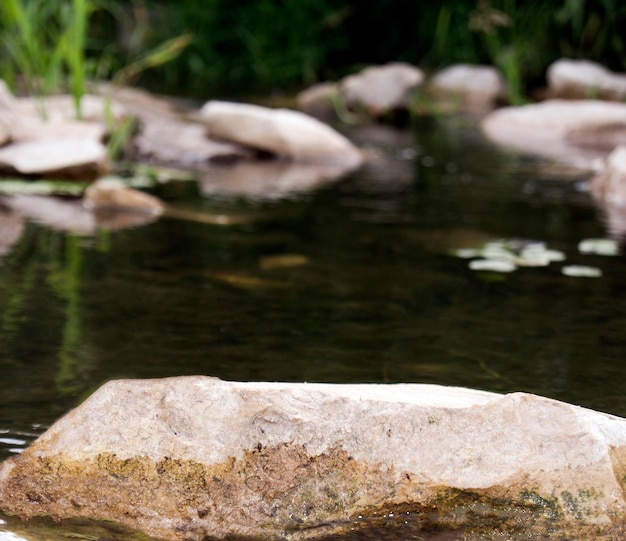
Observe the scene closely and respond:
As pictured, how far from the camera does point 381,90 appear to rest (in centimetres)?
822

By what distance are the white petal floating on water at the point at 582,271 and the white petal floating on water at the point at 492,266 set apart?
158 millimetres

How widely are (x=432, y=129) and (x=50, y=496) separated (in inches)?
240

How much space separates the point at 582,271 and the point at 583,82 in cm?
566

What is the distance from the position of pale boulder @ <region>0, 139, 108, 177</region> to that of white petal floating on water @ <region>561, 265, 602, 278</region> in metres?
2.09

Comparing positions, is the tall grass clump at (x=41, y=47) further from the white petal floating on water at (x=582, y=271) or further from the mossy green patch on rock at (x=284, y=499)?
the mossy green patch on rock at (x=284, y=499)

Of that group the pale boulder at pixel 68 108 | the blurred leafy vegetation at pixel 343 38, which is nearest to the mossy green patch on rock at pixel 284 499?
the pale boulder at pixel 68 108

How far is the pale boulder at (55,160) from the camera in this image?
4422 millimetres

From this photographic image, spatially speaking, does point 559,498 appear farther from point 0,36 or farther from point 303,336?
point 0,36

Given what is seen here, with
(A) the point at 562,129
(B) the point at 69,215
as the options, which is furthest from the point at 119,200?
(A) the point at 562,129

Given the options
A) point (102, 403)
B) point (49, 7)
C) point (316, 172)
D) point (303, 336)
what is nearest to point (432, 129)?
point (316, 172)

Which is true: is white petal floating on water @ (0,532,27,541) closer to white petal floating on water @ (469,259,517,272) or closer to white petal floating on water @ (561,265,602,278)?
white petal floating on water @ (469,259,517,272)

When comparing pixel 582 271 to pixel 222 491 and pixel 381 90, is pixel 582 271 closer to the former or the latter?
pixel 222 491

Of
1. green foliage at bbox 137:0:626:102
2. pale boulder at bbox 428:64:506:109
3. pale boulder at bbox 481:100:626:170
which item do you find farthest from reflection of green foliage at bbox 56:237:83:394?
pale boulder at bbox 428:64:506:109

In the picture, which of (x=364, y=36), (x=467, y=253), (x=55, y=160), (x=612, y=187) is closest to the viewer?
(x=467, y=253)
